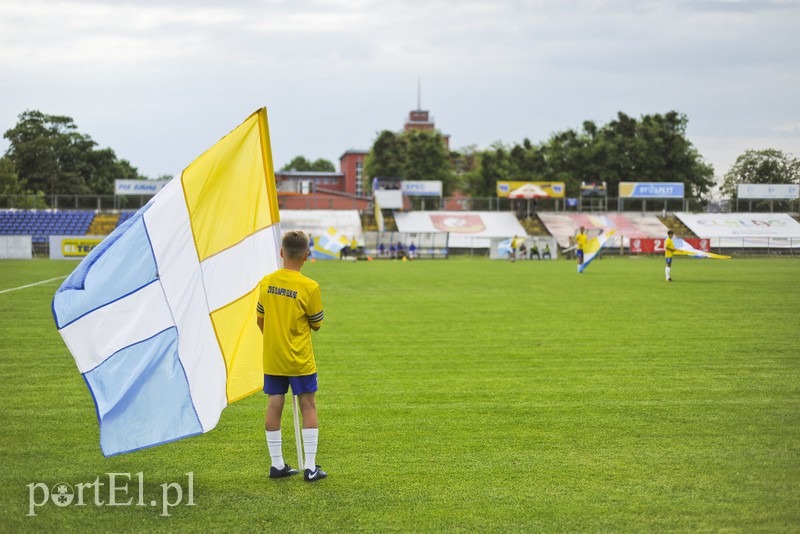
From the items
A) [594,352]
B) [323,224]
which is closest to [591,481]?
[594,352]

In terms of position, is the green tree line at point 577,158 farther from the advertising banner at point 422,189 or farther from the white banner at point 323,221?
the white banner at point 323,221

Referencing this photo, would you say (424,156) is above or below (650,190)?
above

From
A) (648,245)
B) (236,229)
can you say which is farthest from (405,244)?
(236,229)

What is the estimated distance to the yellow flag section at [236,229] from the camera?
602 centimetres

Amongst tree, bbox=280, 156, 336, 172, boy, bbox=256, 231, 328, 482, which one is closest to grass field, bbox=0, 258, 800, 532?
boy, bbox=256, 231, 328, 482

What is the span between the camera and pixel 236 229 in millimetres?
6254

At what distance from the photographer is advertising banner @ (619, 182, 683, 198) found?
234ft

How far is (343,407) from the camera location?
8.02 meters

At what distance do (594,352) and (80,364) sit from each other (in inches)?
314

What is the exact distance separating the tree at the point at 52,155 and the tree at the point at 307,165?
315 ft

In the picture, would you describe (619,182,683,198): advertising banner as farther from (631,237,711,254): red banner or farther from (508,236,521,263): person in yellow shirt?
(508,236,521,263): person in yellow shirt

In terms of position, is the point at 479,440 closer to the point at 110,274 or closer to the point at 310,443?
the point at 310,443

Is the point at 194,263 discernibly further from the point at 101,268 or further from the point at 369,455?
the point at 369,455

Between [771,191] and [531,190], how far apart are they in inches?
877
